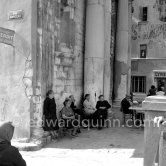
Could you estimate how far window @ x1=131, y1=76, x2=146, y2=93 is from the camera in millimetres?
26125

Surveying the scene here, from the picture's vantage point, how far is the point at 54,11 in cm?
920

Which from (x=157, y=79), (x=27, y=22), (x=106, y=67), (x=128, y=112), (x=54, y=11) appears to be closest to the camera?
(x=27, y=22)

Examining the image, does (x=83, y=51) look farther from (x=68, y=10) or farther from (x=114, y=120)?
(x=114, y=120)

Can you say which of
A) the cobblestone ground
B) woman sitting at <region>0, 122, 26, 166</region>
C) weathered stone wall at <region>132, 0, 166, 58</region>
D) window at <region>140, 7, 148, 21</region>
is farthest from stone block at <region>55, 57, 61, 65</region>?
window at <region>140, 7, 148, 21</region>

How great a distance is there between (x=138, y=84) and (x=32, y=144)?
19.2 m

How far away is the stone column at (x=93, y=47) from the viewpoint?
11.2 meters

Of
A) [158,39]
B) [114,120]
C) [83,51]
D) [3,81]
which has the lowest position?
→ [114,120]

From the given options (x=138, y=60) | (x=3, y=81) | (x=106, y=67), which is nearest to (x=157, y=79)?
(x=138, y=60)

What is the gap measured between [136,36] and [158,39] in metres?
1.93

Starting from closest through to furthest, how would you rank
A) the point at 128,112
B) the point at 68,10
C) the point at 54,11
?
the point at 54,11
the point at 68,10
the point at 128,112

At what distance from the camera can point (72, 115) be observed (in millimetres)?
9398

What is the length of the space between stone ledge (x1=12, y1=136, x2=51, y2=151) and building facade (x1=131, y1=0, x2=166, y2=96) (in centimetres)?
1799

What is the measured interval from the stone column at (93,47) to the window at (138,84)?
15231mm

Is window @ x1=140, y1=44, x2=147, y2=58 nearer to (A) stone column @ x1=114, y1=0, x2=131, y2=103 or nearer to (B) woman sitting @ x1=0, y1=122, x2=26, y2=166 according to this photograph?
(A) stone column @ x1=114, y1=0, x2=131, y2=103
